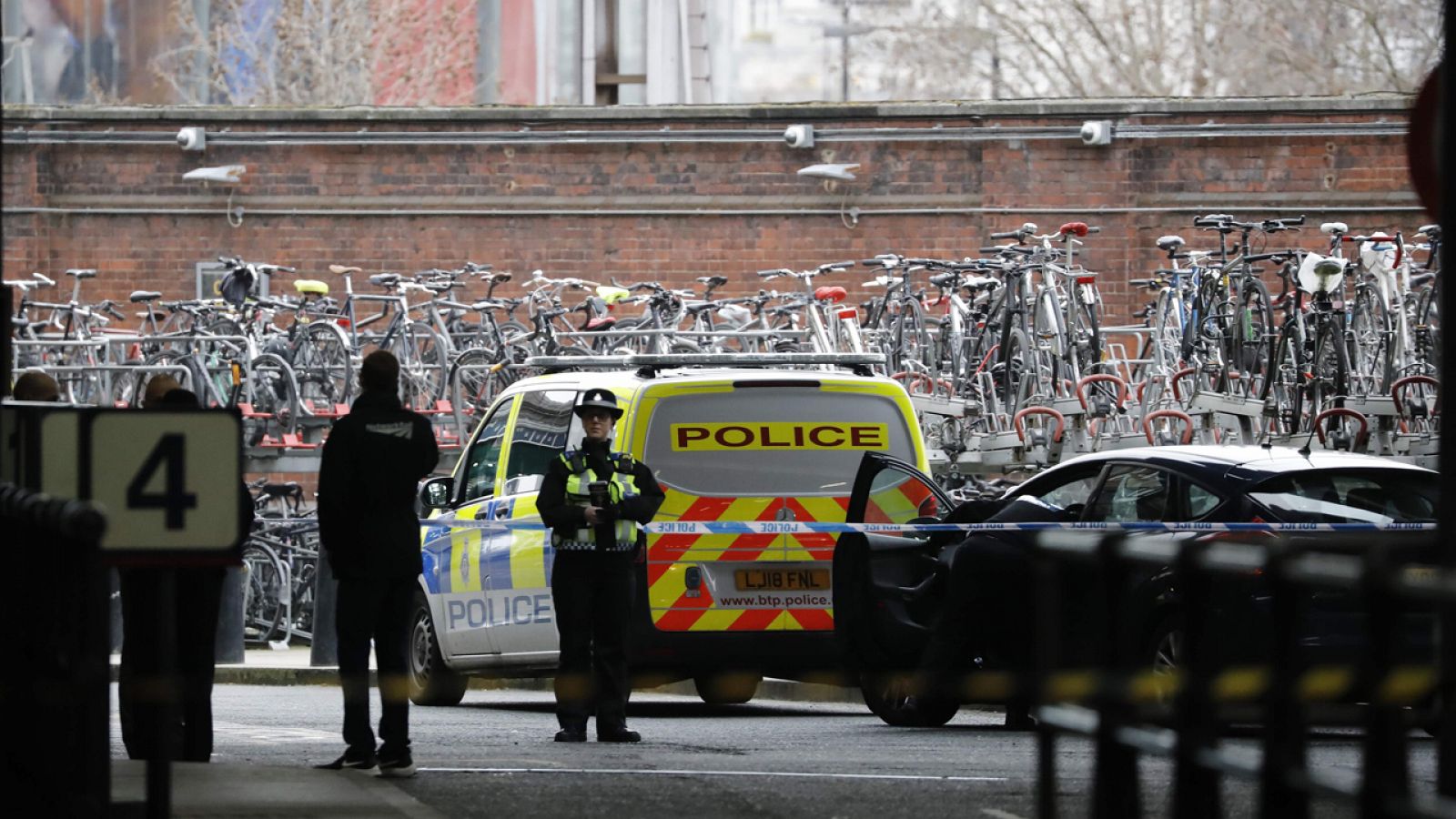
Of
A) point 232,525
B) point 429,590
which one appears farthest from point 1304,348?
point 232,525

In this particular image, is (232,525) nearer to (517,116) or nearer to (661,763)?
(661,763)

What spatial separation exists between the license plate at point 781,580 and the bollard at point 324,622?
20.7 feet

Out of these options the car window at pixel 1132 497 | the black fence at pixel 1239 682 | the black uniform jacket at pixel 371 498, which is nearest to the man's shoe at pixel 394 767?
the black uniform jacket at pixel 371 498

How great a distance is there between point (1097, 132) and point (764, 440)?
14484 mm

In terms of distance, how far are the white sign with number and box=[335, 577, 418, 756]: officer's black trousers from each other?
3559mm

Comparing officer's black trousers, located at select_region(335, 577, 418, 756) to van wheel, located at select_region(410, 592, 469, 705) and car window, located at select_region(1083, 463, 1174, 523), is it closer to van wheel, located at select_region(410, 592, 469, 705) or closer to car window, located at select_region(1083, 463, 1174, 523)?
car window, located at select_region(1083, 463, 1174, 523)

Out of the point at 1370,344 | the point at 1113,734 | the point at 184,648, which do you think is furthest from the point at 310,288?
the point at 1113,734

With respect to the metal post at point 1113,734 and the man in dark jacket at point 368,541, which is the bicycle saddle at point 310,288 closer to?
the man in dark jacket at point 368,541

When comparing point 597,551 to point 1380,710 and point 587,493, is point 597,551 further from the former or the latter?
point 1380,710

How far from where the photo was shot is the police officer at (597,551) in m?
12.5

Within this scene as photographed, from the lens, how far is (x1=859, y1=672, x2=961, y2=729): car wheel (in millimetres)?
13469

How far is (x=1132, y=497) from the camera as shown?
12.9 metres

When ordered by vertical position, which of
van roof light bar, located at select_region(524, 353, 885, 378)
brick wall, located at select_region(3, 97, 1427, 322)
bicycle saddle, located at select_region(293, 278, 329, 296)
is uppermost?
brick wall, located at select_region(3, 97, 1427, 322)

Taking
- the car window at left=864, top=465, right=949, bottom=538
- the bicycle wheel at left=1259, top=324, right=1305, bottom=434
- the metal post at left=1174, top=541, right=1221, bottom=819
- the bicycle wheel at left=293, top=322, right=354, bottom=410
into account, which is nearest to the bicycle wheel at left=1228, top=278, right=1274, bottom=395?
the bicycle wheel at left=1259, top=324, right=1305, bottom=434
